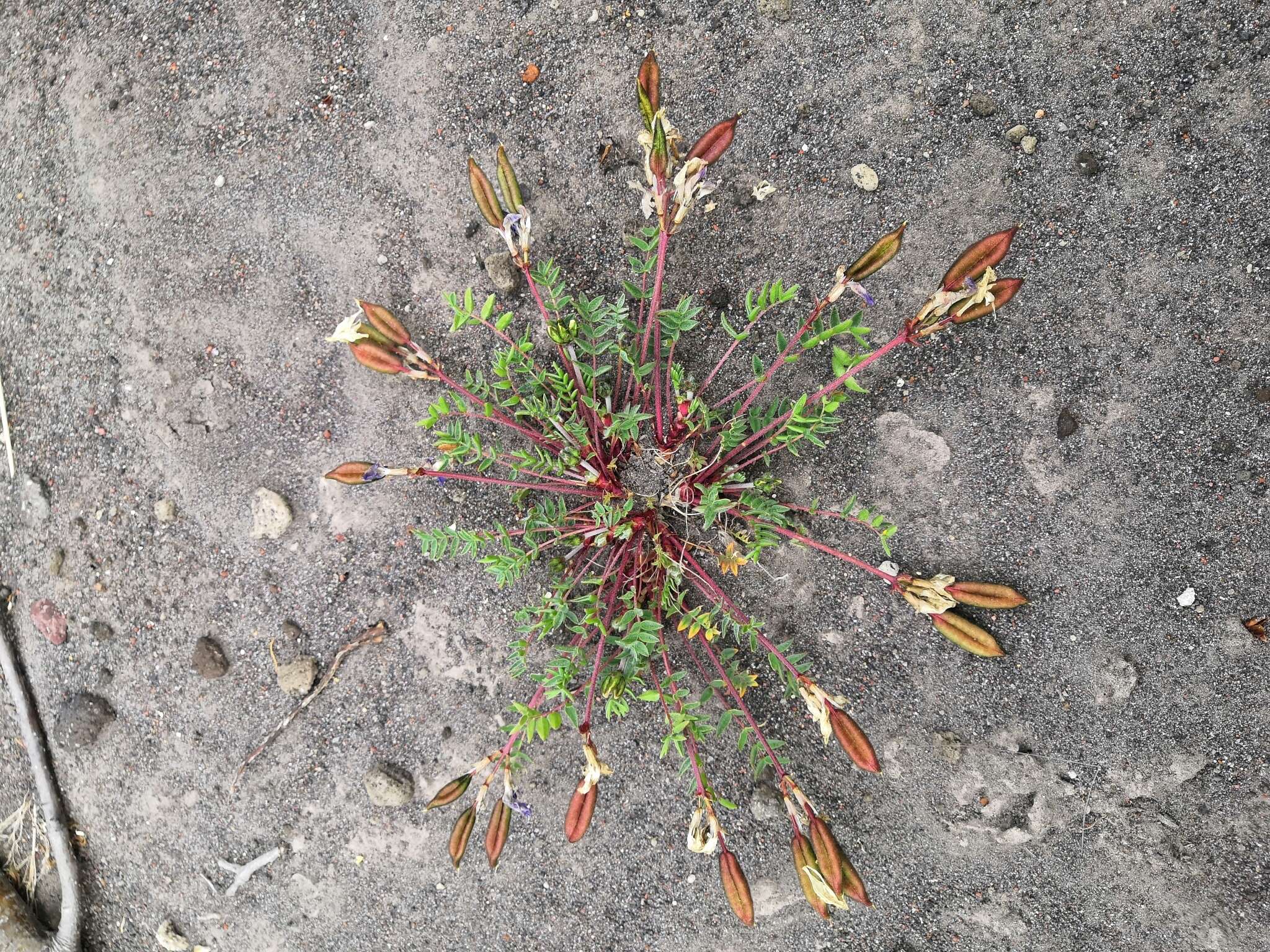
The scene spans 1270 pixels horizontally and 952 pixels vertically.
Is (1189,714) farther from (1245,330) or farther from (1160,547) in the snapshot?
(1245,330)

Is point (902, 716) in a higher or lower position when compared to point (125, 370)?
lower

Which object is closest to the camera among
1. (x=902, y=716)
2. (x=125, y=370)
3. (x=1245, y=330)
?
(x=1245, y=330)

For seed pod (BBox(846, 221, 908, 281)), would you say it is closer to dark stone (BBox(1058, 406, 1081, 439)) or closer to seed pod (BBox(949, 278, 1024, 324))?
seed pod (BBox(949, 278, 1024, 324))

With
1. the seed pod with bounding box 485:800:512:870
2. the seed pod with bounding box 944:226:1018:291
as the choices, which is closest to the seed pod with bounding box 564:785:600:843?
the seed pod with bounding box 485:800:512:870

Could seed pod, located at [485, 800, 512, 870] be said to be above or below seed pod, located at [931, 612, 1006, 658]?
below

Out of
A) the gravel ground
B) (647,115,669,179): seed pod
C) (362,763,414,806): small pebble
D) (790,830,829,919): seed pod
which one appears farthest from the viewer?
(362,763,414,806): small pebble

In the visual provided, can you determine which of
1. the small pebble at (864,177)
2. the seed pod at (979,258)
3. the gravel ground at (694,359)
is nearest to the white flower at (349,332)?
Result: the gravel ground at (694,359)

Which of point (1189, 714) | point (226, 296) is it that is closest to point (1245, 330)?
point (1189, 714)
